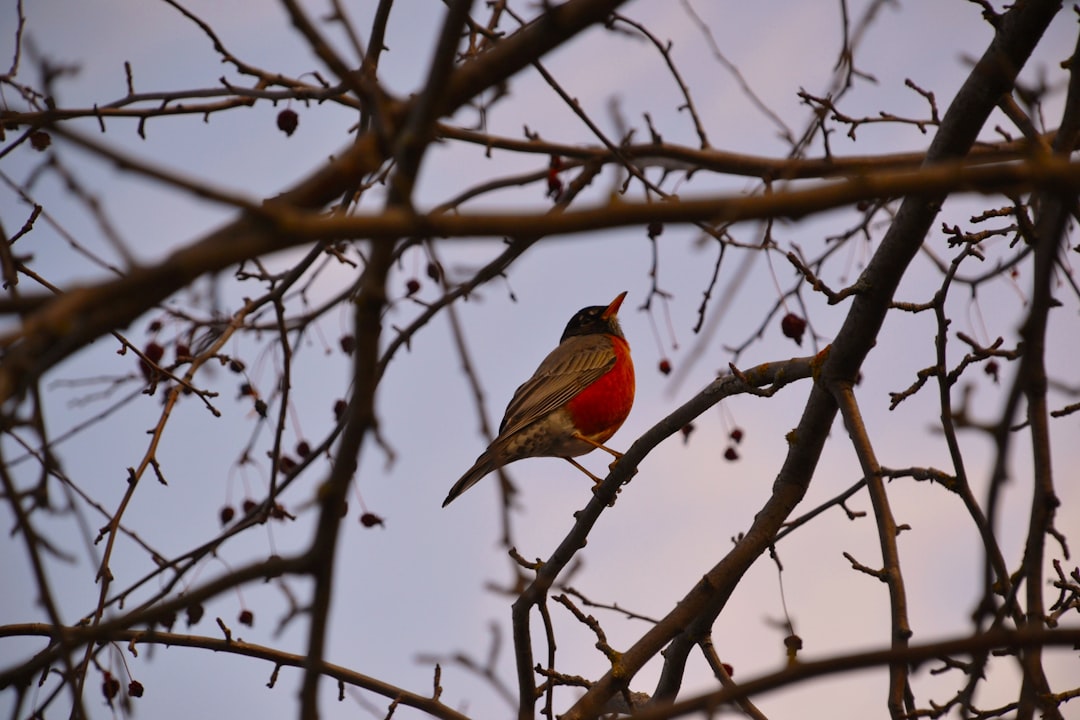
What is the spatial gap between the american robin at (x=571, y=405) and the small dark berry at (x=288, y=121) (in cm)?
211

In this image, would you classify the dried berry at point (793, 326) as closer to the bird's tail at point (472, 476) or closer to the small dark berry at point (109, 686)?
the bird's tail at point (472, 476)

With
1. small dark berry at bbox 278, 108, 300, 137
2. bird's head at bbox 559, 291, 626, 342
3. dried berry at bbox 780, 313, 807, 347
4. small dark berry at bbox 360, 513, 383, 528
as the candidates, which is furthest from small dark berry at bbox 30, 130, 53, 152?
bird's head at bbox 559, 291, 626, 342

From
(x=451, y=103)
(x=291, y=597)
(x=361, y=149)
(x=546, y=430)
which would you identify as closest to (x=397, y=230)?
(x=361, y=149)

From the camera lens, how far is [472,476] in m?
5.34

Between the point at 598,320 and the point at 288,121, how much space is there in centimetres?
431

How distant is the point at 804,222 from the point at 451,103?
0.91 m

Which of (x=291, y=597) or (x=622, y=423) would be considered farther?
(x=622, y=423)

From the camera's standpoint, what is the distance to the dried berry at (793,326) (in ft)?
15.6

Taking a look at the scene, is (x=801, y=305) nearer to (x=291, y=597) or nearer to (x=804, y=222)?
(x=291, y=597)

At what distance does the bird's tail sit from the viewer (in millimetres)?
5312

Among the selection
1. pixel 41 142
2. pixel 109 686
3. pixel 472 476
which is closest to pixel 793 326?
pixel 472 476

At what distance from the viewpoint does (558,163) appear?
193 inches

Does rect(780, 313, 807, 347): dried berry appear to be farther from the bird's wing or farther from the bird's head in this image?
the bird's head

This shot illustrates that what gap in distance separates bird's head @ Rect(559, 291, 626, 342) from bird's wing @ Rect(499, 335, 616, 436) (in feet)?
2.74
